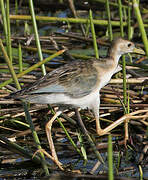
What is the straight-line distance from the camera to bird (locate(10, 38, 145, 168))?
4.34 meters

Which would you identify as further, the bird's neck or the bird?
the bird's neck

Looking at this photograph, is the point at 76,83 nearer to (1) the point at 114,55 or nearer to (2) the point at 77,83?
(2) the point at 77,83

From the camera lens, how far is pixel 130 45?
4.90 metres

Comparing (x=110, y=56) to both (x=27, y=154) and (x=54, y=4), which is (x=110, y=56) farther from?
(x=54, y=4)

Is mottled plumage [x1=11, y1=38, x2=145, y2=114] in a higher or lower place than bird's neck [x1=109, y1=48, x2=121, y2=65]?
lower

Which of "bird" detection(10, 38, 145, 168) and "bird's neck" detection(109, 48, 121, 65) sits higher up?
"bird's neck" detection(109, 48, 121, 65)

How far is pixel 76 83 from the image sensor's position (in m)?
4.60

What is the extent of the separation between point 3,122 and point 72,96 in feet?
4.99

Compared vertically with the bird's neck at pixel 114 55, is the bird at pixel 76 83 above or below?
below

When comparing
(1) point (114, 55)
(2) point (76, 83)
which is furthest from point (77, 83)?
(1) point (114, 55)

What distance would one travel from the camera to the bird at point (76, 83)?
4.34 m

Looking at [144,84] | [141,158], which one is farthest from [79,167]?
[144,84]

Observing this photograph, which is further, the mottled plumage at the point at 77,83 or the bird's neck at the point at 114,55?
the bird's neck at the point at 114,55

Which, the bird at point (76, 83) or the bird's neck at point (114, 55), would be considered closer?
the bird at point (76, 83)
